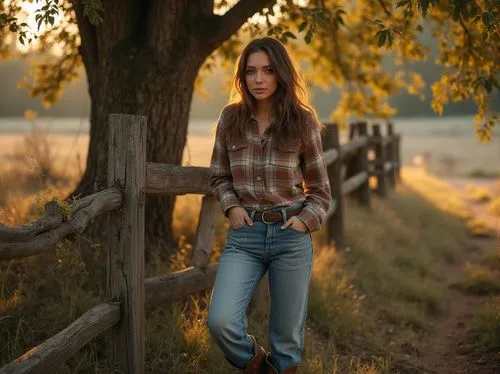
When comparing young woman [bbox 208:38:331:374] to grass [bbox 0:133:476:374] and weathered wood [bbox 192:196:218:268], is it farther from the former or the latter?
weathered wood [bbox 192:196:218:268]

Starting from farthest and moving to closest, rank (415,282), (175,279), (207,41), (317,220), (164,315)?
(415,282) < (207,41) < (164,315) < (175,279) < (317,220)

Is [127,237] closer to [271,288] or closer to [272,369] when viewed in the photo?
[271,288]

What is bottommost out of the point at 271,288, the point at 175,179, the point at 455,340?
the point at 455,340

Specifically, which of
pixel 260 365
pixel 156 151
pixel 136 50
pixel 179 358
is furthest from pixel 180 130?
pixel 260 365

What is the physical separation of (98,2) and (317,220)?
1935 mm

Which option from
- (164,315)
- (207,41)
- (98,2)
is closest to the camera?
(98,2)

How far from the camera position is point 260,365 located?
3.13 metres

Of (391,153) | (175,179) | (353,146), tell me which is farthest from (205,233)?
(391,153)

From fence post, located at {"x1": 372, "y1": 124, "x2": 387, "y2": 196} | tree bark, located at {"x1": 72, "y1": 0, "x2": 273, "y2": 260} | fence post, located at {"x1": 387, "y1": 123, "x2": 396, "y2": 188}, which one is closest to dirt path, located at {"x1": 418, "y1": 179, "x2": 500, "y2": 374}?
tree bark, located at {"x1": 72, "y1": 0, "x2": 273, "y2": 260}

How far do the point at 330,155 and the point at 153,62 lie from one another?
268cm

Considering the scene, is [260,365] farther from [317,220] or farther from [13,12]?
[13,12]

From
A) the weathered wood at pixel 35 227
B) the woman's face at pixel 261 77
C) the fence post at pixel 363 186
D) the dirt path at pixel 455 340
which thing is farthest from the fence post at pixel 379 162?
the weathered wood at pixel 35 227

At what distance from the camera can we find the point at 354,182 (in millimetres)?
8445

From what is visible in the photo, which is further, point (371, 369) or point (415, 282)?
point (415, 282)
